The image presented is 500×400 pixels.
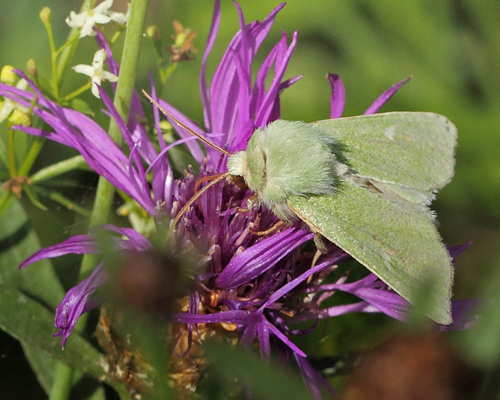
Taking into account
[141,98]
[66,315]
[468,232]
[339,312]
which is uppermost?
[141,98]

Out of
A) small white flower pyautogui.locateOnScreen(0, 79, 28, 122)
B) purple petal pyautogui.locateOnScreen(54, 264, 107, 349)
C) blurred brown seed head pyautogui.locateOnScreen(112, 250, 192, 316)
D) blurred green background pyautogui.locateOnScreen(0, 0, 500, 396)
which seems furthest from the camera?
blurred green background pyautogui.locateOnScreen(0, 0, 500, 396)

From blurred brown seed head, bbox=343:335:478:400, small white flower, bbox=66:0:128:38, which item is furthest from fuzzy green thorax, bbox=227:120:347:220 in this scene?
blurred brown seed head, bbox=343:335:478:400

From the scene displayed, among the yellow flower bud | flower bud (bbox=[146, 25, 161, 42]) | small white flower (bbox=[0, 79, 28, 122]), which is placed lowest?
small white flower (bbox=[0, 79, 28, 122])

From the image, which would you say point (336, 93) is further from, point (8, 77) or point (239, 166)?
point (8, 77)

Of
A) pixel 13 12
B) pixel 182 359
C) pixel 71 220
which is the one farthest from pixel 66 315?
pixel 13 12

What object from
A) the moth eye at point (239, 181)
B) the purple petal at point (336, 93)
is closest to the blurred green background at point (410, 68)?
the purple petal at point (336, 93)

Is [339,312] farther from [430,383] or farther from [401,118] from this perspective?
[430,383]

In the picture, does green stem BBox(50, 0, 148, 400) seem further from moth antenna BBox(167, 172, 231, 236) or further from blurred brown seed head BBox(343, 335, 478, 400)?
blurred brown seed head BBox(343, 335, 478, 400)
